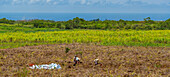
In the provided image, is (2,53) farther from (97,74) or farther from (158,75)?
(158,75)

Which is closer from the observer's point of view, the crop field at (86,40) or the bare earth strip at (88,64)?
the bare earth strip at (88,64)

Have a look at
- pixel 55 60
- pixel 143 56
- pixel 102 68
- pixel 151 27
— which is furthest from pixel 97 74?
pixel 151 27

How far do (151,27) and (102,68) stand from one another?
2922cm

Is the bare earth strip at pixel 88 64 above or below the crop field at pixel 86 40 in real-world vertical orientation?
below

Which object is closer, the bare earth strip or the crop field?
the bare earth strip

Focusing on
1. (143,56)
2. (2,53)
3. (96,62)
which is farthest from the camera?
(2,53)

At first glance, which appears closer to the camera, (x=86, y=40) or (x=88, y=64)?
(x=88, y=64)

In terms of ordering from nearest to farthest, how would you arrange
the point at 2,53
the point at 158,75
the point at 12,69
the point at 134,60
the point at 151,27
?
the point at 158,75
the point at 12,69
the point at 134,60
the point at 2,53
the point at 151,27

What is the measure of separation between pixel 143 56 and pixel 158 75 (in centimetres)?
360

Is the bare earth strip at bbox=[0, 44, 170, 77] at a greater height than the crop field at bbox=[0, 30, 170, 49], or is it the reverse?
the crop field at bbox=[0, 30, 170, 49]

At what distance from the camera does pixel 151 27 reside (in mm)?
36531

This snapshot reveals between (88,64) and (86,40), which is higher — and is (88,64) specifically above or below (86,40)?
below

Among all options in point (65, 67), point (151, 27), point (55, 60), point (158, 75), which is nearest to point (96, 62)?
point (65, 67)

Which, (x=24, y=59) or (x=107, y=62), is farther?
(x=24, y=59)
